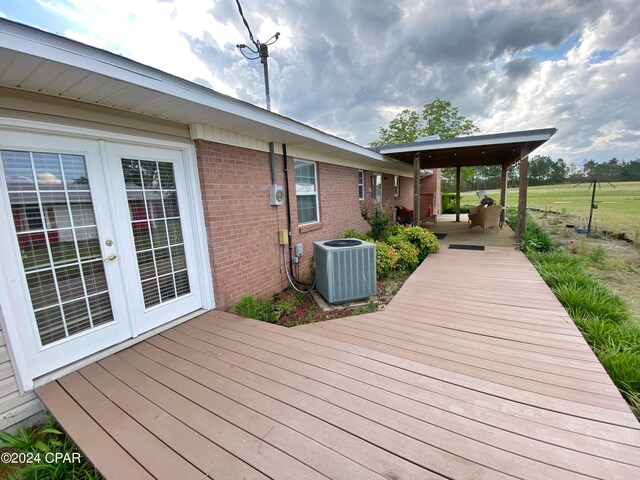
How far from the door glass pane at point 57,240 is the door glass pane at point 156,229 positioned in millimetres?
363

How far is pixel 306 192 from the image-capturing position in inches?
217

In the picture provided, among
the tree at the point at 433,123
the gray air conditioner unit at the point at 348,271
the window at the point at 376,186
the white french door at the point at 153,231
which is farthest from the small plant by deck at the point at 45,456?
the tree at the point at 433,123

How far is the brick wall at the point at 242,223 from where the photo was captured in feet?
11.1

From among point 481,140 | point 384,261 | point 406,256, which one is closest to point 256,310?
point 384,261

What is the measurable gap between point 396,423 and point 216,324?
227 centimetres

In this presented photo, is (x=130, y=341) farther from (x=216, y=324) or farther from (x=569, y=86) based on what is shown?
(x=569, y=86)

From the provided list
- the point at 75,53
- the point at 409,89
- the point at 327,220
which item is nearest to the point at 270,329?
the point at 75,53

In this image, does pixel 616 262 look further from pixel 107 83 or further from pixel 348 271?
pixel 107 83

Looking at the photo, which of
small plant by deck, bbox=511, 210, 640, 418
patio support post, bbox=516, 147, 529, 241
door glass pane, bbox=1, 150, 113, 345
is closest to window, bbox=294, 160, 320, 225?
door glass pane, bbox=1, 150, 113, 345

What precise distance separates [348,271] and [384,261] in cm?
138

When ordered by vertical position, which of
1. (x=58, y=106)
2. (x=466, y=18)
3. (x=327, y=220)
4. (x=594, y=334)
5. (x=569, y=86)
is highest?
(x=466, y=18)

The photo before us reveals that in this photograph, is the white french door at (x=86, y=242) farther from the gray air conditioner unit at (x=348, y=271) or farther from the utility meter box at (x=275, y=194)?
the gray air conditioner unit at (x=348, y=271)

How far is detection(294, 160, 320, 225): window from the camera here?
530 centimetres

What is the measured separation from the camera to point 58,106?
2119 mm
